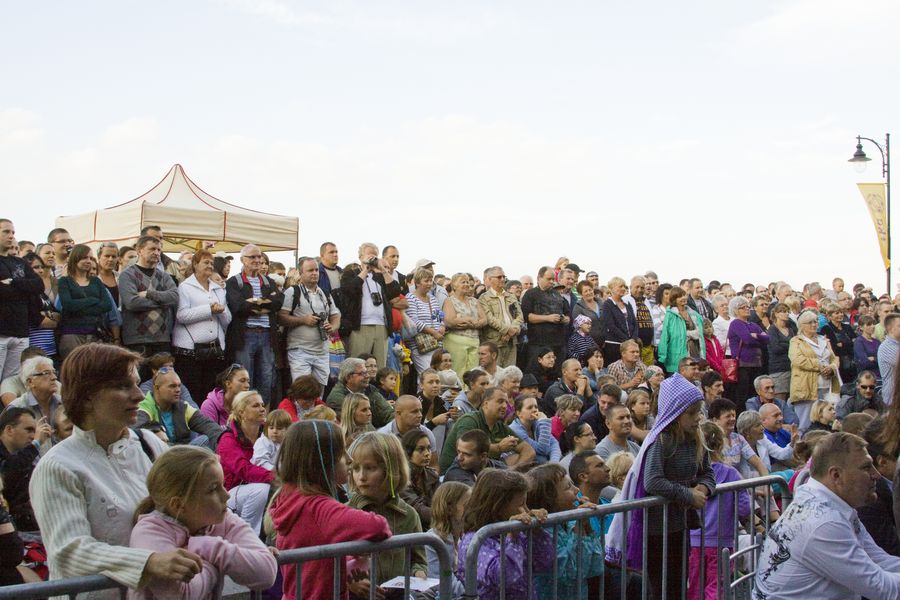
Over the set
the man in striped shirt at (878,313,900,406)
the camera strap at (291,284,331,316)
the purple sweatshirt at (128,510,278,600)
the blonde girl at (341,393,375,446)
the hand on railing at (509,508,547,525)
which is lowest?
the hand on railing at (509,508,547,525)

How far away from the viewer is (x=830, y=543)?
470cm

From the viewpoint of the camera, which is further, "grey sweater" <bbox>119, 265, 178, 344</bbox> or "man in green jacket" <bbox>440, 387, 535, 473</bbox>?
"grey sweater" <bbox>119, 265, 178, 344</bbox>

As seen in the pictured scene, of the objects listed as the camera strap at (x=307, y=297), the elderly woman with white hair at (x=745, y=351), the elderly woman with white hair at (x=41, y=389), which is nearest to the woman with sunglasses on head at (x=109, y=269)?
the camera strap at (x=307, y=297)

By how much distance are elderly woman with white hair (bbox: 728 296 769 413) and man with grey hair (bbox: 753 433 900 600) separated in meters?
10.1

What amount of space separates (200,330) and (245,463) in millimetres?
2853

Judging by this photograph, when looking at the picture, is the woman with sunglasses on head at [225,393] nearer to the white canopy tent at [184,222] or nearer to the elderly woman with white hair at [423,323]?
the elderly woman with white hair at [423,323]

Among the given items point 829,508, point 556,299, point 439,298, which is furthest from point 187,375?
point 829,508

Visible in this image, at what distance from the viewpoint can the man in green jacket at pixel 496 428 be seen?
8.69 meters

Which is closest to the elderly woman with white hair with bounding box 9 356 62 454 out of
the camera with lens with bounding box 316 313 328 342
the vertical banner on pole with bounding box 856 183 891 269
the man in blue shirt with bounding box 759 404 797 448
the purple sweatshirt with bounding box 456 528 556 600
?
the camera with lens with bounding box 316 313 328 342

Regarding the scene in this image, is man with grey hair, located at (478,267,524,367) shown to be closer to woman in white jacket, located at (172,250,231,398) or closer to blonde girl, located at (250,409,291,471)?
woman in white jacket, located at (172,250,231,398)

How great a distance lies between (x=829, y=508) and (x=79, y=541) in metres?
3.55

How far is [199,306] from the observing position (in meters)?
10.1

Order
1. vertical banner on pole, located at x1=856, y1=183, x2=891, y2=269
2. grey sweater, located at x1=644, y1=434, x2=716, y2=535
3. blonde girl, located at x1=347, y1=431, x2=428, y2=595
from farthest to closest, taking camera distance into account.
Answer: vertical banner on pole, located at x1=856, y1=183, x2=891, y2=269 < grey sweater, located at x1=644, y1=434, x2=716, y2=535 < blonde girl, located at x1=347, y1=431, x2=428, y2=595

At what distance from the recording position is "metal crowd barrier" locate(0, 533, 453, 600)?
2.92 m
